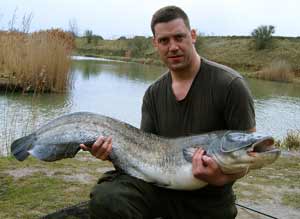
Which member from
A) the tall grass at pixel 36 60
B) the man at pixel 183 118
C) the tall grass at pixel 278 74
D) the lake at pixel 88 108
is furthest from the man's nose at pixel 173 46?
the tall grass at pixel 278 74

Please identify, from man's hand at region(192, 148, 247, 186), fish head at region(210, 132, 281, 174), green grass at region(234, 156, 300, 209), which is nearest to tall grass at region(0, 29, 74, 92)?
green grass at region(234, 156, 300, 209)

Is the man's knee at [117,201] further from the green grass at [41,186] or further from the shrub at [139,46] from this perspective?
the shrub at [139,46]

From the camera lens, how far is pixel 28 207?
12.8 ft

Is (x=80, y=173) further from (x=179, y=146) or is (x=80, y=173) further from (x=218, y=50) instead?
(x=218, y=50)

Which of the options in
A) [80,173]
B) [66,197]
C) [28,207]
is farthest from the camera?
[80,173]

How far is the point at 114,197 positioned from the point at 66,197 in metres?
1.53

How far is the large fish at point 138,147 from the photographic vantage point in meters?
2.66

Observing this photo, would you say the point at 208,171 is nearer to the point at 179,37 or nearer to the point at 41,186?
the point at 179,37

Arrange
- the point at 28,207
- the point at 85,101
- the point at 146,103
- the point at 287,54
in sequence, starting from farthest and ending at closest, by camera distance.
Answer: the point at 287,54
the point at 85,101
the point at 28,207
the point at 146,103

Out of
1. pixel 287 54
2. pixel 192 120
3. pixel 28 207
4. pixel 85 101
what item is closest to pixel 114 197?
pixel 192 120

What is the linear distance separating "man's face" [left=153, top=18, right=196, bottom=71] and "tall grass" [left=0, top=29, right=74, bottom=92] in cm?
773

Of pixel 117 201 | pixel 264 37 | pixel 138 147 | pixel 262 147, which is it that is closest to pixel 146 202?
pixel 117 201

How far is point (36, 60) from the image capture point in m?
12.8

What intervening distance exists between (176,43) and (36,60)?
A: 34.0 feet
